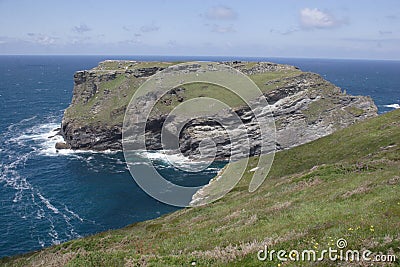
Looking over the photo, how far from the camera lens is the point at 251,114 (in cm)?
12631

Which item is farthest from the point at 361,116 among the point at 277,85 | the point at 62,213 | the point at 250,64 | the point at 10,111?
the point at 10,111

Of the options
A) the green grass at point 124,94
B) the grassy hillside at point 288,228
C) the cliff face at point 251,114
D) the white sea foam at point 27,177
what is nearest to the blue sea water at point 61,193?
the white sea foam at point 27,177

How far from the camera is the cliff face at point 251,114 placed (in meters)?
122

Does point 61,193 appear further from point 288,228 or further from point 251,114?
point 288,228

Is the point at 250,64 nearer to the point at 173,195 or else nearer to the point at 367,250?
the point at 173,195

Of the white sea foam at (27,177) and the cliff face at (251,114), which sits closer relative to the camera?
the white sea foam at (27,177)

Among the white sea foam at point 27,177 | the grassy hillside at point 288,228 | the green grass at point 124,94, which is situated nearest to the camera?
the grassy hillside at point 288,228

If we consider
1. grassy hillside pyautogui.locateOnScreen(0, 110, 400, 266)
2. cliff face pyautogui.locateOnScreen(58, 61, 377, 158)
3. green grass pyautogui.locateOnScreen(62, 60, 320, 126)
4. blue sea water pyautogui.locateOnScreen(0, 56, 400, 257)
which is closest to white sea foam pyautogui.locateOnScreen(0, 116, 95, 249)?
blue sea water pyautogui.locateOnScreen(0, 56, 400, 257)

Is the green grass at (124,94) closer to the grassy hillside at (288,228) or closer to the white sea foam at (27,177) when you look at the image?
the white sea foam at (27,177)

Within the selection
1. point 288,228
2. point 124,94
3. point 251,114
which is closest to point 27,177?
point 124,94

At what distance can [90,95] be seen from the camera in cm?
15950

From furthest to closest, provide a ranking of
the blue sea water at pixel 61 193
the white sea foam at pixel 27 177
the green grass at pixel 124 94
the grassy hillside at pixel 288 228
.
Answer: the green grass at pixel 124 94 → the white sea foam at pixel 27 177 → the blue sea water at pixel 61 193 → the grassy hillside at pixel 288 228

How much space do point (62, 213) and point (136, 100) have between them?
67199 mm

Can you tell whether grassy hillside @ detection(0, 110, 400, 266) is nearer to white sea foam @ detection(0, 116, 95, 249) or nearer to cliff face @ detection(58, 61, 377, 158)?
white sea foam @ detection(0, 116, 95, 249)
